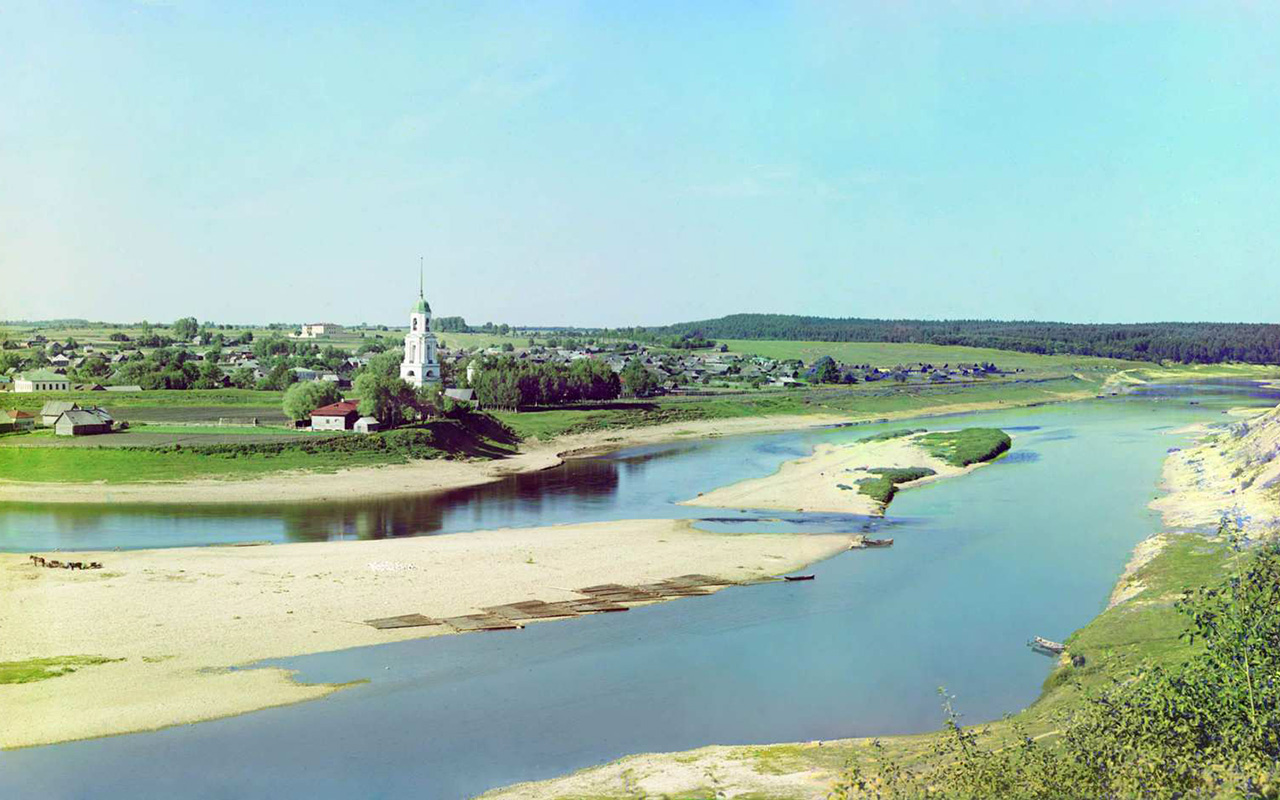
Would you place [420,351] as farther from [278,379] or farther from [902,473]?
[902,473]

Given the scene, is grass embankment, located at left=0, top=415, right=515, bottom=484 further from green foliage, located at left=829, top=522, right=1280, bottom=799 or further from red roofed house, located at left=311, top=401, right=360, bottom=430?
green foliage, located at left=829, top=522, right=1280, bottom=799

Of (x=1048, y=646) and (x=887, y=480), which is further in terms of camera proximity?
(x=887, y=480)

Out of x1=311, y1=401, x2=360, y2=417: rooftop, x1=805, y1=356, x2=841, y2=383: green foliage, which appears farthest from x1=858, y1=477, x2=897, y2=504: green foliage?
x1=805, y1=356, x2=841, y2=383: green foliage

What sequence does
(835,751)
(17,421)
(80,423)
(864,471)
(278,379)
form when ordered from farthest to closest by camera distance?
(278,379)
(864,471)
(17,421)
(80,423)
(835,751)

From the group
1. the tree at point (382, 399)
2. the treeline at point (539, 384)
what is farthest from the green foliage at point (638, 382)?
the tree at point (382, 399)

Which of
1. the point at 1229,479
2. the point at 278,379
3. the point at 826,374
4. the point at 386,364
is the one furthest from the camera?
the point at 826,374

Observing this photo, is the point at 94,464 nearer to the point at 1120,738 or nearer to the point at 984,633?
the point at 984,633

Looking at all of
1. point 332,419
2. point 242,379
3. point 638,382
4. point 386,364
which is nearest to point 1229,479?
point 332,419

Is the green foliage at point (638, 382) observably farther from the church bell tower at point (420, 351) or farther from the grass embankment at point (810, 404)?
the church bell tower at point (420, 351)

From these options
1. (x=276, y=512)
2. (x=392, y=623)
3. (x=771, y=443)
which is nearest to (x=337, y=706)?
(x=392, y=623)
